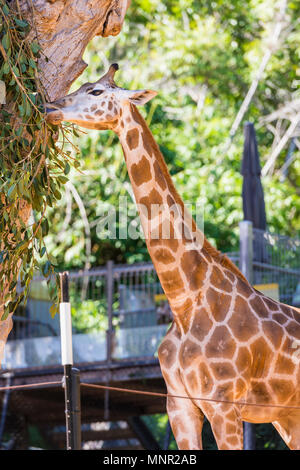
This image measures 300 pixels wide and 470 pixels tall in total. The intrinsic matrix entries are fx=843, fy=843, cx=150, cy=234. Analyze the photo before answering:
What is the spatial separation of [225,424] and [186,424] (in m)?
0.28

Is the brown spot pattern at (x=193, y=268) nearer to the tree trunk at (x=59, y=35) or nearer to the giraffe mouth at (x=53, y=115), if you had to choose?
the tree trunk at (x=59, y=35)

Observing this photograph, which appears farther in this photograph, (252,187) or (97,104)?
(252,187)

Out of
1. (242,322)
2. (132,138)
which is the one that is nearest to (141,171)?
(132,138)

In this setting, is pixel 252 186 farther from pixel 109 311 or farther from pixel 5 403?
pixel 5 403

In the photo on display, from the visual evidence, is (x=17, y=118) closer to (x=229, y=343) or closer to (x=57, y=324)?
(x=229, y=343)

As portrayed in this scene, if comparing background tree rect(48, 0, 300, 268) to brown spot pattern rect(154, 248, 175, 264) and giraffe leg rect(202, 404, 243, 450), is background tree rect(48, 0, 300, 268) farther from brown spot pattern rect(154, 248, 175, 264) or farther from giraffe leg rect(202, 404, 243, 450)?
giraffe leg rect(202, 404, 243, 450)

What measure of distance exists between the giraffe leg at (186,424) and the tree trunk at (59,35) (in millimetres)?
1226

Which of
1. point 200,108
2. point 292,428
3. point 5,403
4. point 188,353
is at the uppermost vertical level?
point 200,108

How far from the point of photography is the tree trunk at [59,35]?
5.58 meters

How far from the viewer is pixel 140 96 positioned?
18.4 ft

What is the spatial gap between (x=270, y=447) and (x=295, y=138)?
7.40 meters

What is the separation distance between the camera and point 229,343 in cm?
533

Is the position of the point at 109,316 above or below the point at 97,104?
below

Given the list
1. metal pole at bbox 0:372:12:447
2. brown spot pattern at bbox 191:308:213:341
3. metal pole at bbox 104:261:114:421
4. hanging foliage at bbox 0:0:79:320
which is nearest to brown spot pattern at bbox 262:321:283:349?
brown spot pattern at bbox 191:308:213:341
